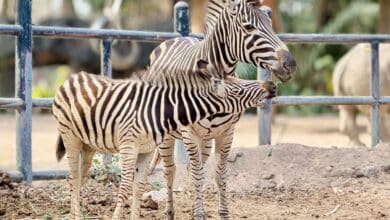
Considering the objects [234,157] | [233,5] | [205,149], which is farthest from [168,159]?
[234,157]

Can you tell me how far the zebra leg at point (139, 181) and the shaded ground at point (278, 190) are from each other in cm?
73

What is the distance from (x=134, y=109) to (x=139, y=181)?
0.46 m

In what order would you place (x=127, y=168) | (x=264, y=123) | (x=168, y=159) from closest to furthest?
1. (x=127, y=168)
2. (x=168, y=159)
3. (x=264, y=123)

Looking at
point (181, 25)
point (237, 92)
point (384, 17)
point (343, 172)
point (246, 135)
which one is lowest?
point (246, 135)

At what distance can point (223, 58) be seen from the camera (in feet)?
19.5

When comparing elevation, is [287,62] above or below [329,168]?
above

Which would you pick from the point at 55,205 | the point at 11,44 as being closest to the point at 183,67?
the point at 55,205

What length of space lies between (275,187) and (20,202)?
6.90ft

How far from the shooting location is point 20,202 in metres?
6.51

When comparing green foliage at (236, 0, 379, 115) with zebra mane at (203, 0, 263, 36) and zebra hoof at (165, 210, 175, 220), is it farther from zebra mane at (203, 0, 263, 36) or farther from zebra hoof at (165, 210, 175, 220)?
zebra hoof at (165, 210, 175, 220)

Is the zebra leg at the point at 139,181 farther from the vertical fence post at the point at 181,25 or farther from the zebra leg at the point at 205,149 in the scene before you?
the vertical fence post at the point at 181,25

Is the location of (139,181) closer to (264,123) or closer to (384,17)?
(264,123)

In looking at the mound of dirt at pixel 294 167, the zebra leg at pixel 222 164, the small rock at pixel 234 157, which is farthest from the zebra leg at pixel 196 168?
the small rock at pixel 234 157

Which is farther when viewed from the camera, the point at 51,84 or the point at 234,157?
the point at 51,84
